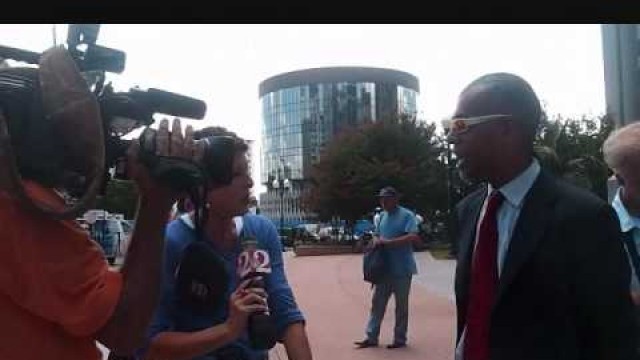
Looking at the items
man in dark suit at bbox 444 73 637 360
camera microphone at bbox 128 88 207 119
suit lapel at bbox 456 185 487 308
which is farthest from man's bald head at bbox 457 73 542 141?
camera microphone at bbox 128 88 207 119

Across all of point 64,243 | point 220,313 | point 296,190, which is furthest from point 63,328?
point 296,190

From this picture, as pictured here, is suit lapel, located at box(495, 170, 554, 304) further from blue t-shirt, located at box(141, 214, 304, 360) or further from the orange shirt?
the orange shirt

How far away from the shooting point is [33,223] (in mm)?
1349

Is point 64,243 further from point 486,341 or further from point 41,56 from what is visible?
point 486,341

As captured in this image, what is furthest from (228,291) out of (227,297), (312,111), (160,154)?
(312,111)

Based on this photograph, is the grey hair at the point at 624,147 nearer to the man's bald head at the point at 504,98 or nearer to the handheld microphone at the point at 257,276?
the man's bald head at the point at 504,98

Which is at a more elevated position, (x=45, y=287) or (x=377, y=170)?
(x=377, y=170)

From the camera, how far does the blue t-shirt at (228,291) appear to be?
221 cm

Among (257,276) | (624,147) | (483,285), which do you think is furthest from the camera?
(624,147)

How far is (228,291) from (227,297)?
0.02 metres

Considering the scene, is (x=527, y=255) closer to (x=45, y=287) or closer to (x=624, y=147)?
(x=624, y=147)

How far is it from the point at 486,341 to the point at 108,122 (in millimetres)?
1488

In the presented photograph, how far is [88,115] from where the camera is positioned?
1393 millimetres

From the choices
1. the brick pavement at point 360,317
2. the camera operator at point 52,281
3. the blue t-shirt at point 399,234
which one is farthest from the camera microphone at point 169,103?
the blue t-shirt at point 399,234
